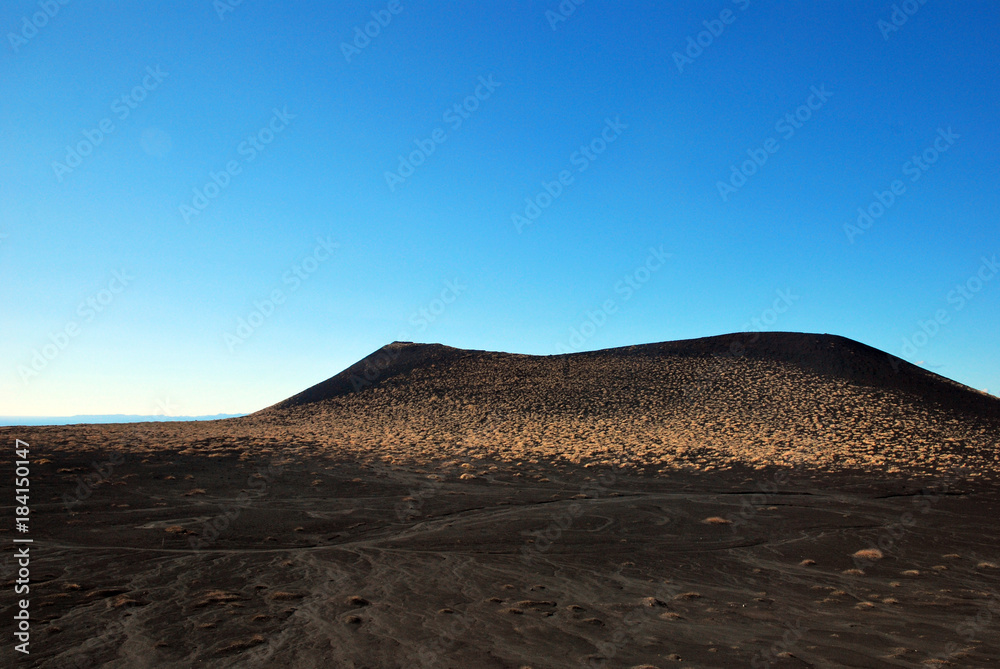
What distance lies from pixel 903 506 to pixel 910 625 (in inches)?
543

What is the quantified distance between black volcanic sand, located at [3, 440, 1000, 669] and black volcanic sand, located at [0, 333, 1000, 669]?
0.24 feet

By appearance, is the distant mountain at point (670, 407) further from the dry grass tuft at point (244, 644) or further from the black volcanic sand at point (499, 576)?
the dry grass tuft at point (244, 644)

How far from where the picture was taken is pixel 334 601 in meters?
9.95

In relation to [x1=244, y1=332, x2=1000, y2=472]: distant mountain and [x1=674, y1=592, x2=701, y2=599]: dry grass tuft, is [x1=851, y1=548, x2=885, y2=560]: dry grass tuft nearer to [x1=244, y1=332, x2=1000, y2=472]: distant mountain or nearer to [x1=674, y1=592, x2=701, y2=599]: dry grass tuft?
[x1=674, y1=592, x2=701, y2=599]: dry grass tuft

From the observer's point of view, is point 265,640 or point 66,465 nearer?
point 265,640

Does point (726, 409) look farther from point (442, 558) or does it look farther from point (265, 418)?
point (265, 418)

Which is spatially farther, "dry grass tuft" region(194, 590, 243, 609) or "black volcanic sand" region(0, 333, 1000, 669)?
"dry grass tuft" region(194, 590, 243, 609)

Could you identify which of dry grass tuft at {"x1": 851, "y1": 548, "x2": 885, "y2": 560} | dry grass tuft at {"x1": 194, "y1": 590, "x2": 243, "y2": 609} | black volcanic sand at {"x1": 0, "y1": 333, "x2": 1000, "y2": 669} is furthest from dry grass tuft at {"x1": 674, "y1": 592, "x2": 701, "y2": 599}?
dry grass tuft at {"x1": 194, "y1": 590, "x2": 243, "y2": 609}

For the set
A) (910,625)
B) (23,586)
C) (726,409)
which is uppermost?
(726,409)

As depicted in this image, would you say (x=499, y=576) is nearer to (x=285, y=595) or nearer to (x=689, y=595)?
(x=689, y=595)

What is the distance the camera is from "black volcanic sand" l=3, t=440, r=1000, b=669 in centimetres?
806

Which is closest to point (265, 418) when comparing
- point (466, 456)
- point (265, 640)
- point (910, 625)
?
point (466, 456)

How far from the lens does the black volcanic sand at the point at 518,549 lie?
8.25 m

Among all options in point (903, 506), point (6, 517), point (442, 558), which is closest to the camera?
point (442, 558)
